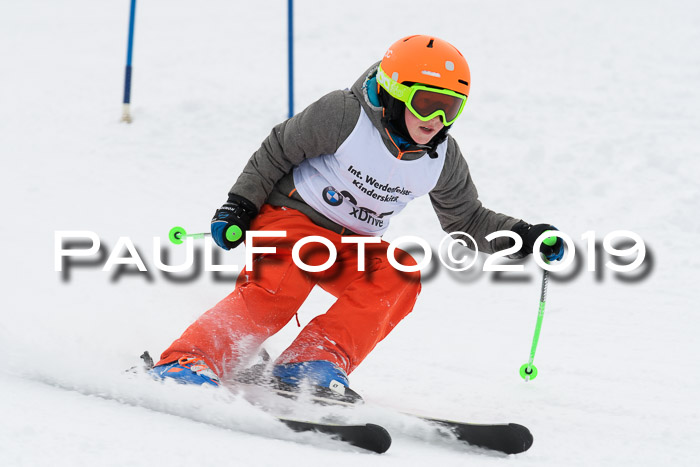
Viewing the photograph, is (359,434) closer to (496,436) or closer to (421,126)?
(496,436)

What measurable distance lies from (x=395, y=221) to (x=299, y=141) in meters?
3.02

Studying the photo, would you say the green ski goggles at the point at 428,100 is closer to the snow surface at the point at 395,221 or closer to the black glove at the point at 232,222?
the black glove at the point at 232,222

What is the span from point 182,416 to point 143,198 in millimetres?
4347

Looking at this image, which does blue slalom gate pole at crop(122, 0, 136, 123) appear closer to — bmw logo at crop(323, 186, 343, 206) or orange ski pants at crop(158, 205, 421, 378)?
orange ski pants at crop(158, 205, 421, 378)

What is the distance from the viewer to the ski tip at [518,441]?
2553 mm

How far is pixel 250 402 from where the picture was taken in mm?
2775

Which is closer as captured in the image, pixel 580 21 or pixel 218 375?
pixel 218 375

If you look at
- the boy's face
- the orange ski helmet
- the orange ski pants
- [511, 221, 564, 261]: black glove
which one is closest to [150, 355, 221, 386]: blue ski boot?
the orange ski pants

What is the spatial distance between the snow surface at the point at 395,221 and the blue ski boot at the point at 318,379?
0.59 feet

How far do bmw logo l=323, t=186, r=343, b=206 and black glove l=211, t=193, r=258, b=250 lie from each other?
1.05 feet

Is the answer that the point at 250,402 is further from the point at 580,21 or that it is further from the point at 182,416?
the point at 580,21

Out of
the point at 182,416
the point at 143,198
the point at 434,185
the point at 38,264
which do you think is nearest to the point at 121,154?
the point at 143,198

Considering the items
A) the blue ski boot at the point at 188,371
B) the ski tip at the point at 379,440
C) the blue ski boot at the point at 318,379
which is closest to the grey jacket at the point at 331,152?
the blue ski boot at the point at 318,379

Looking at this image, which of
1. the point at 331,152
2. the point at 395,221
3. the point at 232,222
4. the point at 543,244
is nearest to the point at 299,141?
the point at 331,152
